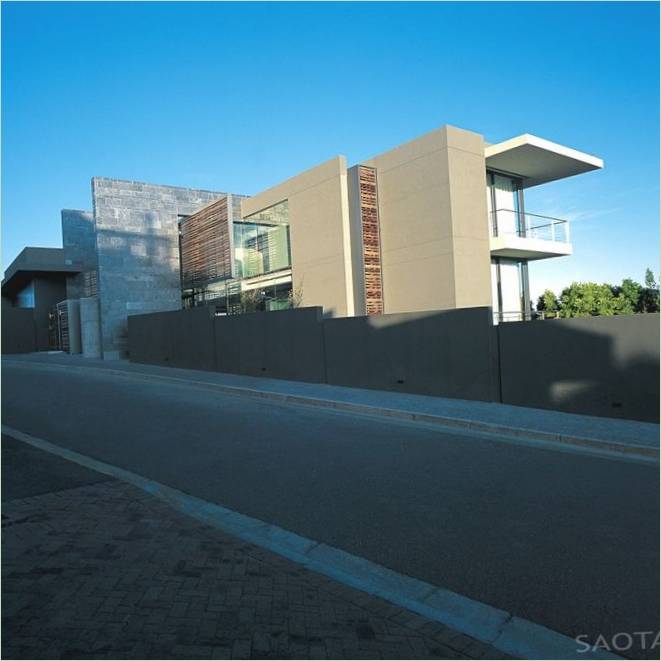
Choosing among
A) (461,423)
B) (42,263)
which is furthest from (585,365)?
(42,263)

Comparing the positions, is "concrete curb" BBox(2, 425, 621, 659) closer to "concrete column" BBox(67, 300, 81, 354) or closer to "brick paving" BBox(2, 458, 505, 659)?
"brick paving" BBox(2, 458, 505, 659)

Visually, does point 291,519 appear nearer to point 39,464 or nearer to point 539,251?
point 39,464

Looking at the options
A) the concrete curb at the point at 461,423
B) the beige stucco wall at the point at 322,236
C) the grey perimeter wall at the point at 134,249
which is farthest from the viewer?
the grey perimeter wall at the point at 134,249

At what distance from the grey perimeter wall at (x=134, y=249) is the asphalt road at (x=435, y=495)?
1458cm

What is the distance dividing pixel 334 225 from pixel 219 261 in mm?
5831

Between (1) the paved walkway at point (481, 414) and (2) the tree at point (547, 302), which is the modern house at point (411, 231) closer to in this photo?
(2) the tree at point (547, 302)

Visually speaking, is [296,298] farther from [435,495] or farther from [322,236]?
[435,495]

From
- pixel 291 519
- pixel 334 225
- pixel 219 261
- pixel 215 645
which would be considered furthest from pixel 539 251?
pixel 215 645

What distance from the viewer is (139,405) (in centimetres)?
1249

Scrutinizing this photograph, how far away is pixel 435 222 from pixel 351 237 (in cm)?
332

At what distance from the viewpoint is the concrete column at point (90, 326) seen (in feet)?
85.9

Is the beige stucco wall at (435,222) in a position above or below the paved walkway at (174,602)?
above

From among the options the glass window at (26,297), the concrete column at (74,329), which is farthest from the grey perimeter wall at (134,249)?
the glass window at (26,297)

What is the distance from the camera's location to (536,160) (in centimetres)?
2030
